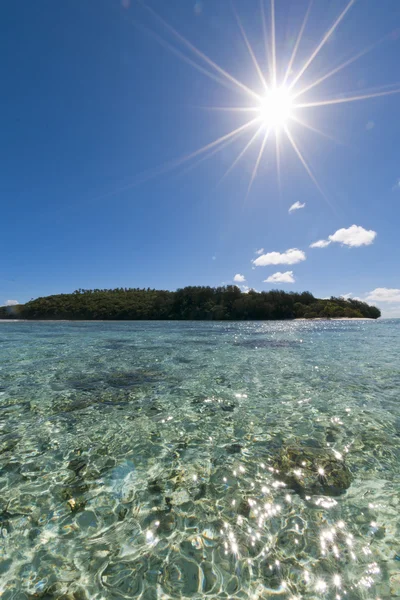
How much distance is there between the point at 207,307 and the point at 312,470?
4099 inches

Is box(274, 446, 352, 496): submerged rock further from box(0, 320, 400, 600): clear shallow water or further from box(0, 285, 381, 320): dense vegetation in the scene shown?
box(0, 285, 381, 320): dense vegetation

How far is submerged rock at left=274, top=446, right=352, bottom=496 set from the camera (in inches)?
156

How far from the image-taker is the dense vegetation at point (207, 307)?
10512cm

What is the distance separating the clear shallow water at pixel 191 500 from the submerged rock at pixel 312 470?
0.45 feet

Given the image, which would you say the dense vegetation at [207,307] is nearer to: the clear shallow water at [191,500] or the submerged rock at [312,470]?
the clear shallow water at [191,500]

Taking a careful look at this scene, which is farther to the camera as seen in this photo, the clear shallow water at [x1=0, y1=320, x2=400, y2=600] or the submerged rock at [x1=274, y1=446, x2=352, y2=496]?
the submerged rock at [x1=274, y1=446, x2=352, y2=496]

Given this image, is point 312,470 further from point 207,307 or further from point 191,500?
point 207,307

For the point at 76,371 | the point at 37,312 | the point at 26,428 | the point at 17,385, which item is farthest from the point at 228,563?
the point at 37,312

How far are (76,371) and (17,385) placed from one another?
2.46 metres

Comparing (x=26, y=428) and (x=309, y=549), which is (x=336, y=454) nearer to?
(x=309, y=549)

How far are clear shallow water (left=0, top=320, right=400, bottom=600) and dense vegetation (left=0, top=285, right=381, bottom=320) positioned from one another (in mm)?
97516

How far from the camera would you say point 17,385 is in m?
9.47

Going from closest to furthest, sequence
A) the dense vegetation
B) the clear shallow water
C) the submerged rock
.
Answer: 1. the clear shallow water
2. the submerged rock
3. the dense vegetation

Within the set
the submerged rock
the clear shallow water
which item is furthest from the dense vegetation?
the submerged rock
